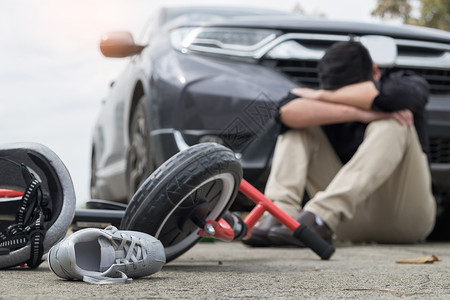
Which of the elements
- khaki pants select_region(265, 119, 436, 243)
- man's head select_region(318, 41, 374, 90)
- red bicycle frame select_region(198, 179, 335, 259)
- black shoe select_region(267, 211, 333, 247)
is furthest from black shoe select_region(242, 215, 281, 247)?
man's head select_region(318, 41, 374, 90)

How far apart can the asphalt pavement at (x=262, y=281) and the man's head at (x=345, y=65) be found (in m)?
0.97

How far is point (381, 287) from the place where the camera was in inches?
64.6

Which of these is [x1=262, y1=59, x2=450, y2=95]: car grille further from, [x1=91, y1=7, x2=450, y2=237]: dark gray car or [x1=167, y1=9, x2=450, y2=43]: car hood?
[x1=167, y1=9, x2=450, y2=43]: car hood

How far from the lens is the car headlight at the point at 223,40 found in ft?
11.2

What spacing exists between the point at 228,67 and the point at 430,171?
1117 millimetres

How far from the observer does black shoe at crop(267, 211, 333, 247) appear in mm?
2854

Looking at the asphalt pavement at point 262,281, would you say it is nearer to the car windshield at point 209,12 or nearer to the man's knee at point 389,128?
the man's knee at point 389,128

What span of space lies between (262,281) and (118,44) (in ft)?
7.25

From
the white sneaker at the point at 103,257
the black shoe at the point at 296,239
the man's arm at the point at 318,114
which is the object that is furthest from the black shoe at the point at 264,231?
the white sneaker at the point at 103,257

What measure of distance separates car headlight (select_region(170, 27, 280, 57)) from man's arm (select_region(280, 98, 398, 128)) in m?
0.41

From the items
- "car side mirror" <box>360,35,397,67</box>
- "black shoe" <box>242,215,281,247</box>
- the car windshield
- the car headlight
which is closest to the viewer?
"black shoe" <box>242,215,281,247</box>

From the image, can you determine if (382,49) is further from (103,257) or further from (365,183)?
(103,257)

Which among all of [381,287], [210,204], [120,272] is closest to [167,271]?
[210,204]

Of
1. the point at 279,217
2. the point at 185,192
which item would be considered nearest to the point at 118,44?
the point at 279,217
